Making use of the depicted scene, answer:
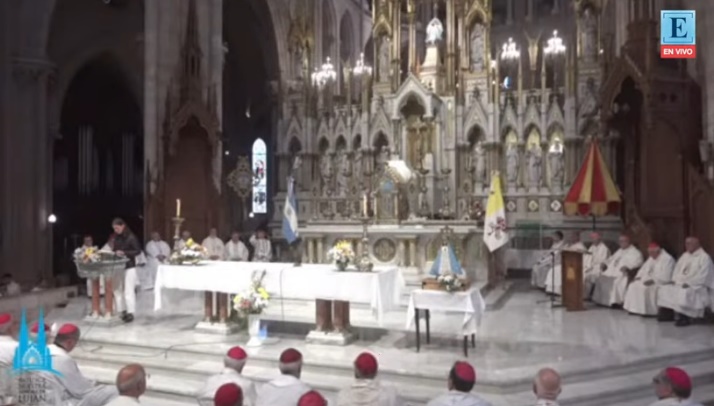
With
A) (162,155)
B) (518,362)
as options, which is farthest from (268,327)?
(162,155)

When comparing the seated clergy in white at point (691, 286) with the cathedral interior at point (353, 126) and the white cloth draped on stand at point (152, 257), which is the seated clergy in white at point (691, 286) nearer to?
the cathedral interior at point (353, 126)

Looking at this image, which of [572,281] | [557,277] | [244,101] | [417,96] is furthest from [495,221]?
[244,101]

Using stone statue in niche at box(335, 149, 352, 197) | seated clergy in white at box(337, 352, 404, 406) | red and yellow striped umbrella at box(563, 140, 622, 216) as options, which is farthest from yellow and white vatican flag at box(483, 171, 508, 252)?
seated clergy in white at box(337, 352, 404, 406)

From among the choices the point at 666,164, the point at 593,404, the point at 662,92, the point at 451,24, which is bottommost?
the point at 593,404

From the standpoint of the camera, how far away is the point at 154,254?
13906 mm

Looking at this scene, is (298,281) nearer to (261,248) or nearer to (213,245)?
(213,245)

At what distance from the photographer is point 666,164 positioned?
13.1 metres

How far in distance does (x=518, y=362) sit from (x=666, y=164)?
24.4 feet

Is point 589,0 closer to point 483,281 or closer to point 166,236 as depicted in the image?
point 483,281

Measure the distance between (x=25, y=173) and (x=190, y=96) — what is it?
205 inches

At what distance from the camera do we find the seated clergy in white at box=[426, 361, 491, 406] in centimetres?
395

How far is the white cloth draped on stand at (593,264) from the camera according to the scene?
12.6m

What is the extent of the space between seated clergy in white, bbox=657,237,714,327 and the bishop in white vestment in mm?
9361

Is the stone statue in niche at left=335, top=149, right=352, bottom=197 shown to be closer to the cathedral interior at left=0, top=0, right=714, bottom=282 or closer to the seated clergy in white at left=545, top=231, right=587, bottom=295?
the cathedral interior at left=0, top=0, right=714, bottom=282
